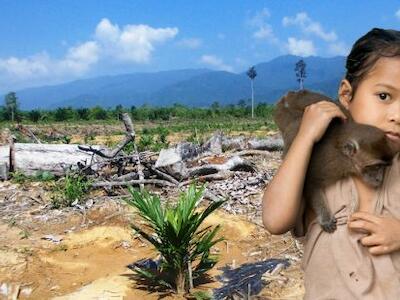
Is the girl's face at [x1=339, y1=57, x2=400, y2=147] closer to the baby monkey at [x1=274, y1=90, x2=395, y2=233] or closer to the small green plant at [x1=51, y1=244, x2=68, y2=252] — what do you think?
the baby monkey at [x1=274, y1=90, x2=395, y2=233]

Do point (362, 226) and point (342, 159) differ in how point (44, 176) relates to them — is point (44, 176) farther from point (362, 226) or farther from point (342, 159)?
point (362, 226)

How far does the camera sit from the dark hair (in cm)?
162

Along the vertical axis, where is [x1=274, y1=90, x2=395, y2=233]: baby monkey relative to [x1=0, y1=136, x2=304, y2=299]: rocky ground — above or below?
above

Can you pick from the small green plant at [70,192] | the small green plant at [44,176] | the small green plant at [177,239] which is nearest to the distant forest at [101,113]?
the small green plant at [44,176]

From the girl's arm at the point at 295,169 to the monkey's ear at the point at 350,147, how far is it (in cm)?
12

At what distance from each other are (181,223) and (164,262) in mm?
496

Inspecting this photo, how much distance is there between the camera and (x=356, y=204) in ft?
5.23

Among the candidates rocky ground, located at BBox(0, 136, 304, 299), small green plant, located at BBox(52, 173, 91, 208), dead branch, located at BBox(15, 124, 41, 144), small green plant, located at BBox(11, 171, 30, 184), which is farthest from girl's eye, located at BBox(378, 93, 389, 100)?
Result: dead branch, located at BBox(15, 124, 41, 144)

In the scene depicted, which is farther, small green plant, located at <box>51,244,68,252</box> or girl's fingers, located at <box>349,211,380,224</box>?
small green plant, located at <box>51,244,68,252</box>

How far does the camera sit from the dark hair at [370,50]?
1615mm

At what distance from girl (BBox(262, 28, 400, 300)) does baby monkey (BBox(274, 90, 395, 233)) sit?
2cm

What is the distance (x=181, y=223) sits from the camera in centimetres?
524

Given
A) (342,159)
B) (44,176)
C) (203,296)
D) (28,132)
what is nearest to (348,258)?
(342,159)

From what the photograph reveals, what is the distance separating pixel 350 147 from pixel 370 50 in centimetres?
31
